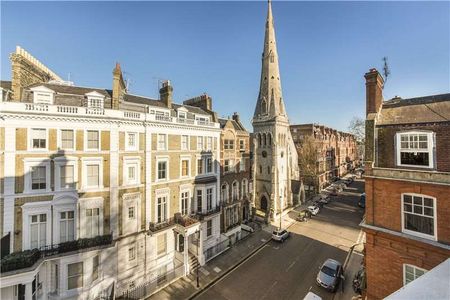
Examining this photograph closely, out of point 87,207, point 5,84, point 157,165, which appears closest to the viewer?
point 87,207

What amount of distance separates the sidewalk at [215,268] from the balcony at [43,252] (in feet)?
19.8

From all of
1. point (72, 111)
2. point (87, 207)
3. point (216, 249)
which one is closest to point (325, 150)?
point (216, 249)

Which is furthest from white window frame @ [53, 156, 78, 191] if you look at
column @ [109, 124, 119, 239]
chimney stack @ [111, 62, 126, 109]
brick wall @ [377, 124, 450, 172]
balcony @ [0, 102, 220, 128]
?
brick wall @ [377, 124, 450, 172]

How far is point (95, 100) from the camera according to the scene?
1623 centimetres

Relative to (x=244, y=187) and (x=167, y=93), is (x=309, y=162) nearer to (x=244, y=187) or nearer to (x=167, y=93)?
(x=244, y=187)

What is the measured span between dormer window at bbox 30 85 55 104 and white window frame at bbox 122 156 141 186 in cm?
651

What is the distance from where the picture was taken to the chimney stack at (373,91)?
12.9 meters

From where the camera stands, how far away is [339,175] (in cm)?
6431

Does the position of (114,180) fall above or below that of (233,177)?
above

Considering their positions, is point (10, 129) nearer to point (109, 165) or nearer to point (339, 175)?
point (109, 165)

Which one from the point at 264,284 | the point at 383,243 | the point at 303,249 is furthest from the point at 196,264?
the point at 383,243

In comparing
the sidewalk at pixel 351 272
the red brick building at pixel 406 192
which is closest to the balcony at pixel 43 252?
the red brick building at pixel 406 192

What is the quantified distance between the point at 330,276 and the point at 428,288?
15.3m

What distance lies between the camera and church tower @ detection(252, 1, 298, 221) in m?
34.7
